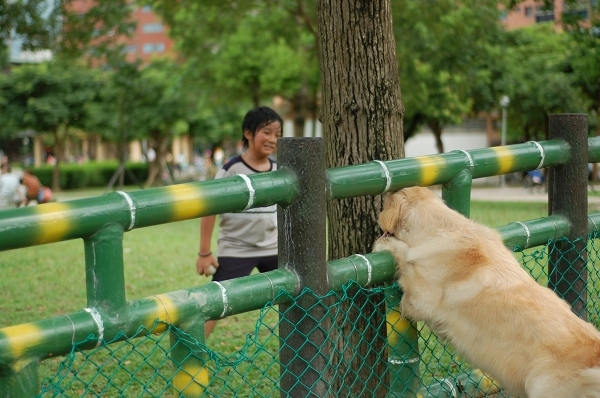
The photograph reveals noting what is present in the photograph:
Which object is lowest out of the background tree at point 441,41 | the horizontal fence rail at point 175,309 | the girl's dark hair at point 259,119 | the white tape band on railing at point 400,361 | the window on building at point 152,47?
the white tape band on railing at point 400,361

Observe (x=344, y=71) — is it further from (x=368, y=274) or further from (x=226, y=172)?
(x=226, y=172)

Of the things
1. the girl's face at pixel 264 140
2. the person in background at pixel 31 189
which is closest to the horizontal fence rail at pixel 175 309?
the girl's face at pixel 264 140

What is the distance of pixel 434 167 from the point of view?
2773mm

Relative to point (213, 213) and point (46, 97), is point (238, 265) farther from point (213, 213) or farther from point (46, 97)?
point (46, 97)

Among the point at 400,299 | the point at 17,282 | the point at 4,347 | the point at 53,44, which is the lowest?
the point at 17,282

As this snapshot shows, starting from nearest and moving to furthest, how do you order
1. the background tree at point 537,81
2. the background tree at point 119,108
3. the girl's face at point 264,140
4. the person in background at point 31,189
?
the girl's face at point 264,140, the person in background at point 31,189, the background tree at point 119,108, the background tree at point 537,81

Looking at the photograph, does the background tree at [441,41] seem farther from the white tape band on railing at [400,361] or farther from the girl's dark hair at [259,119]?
the white tape band on railing at [400,361]

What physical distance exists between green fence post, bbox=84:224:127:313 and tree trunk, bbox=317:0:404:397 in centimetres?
138

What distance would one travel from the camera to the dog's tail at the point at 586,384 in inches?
88.7

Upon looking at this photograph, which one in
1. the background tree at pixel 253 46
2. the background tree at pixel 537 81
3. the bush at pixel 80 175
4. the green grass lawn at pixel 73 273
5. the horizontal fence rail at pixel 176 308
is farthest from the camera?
the bush at pixel 80 175

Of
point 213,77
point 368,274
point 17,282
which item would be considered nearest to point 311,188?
point 368,274

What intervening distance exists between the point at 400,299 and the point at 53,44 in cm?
1070

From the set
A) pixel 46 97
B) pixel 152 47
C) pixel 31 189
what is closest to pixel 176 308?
pixel 31 189

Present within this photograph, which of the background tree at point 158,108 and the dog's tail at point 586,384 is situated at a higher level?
the background tree at point 158,108
